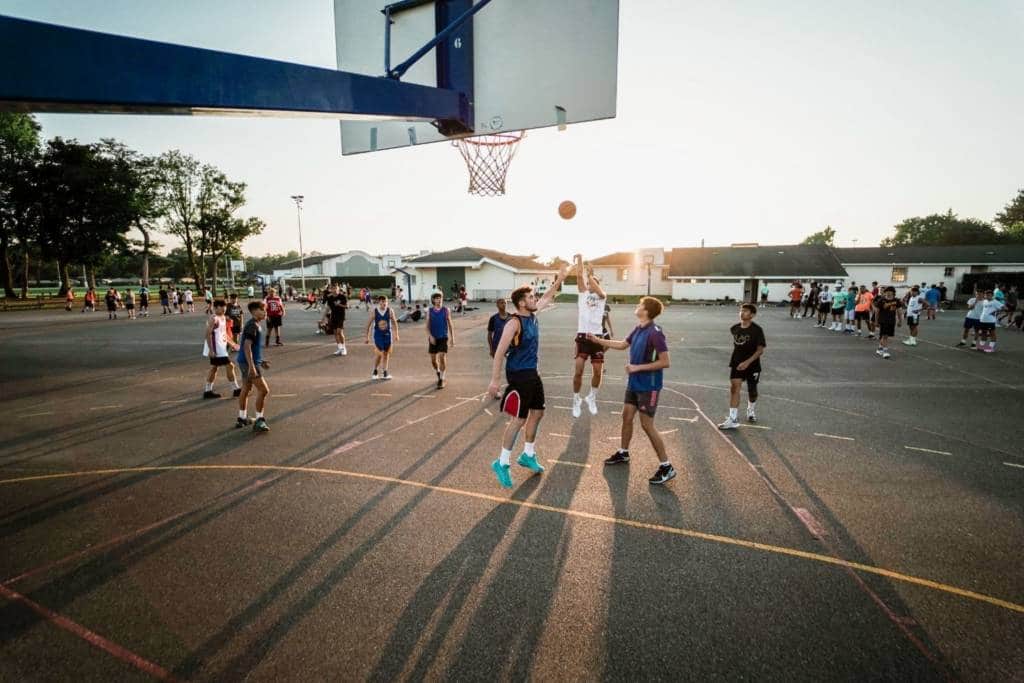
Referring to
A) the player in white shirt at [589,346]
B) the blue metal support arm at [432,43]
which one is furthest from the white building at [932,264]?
the blue metal support arm at [432,43]

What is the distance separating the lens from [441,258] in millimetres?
49750

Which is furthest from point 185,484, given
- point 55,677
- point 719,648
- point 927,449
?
point 927,449

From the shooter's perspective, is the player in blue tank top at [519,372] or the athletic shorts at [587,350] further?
the athletic shorts at [587,350]

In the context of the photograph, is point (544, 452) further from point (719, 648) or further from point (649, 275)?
point (649, 275)

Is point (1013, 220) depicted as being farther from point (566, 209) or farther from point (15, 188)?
point (15, 188)

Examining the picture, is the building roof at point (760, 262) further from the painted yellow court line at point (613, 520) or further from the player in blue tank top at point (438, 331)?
the painted yellow court line at point (613, 520)

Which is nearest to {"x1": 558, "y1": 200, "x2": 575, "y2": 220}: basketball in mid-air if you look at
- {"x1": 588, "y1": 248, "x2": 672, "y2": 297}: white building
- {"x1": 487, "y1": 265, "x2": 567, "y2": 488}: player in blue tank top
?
{"x1": 487, "y1": 265, "x2": 567, "y2": 488}: player in blue tank top

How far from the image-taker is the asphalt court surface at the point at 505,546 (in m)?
3.04

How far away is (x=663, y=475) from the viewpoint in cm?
551

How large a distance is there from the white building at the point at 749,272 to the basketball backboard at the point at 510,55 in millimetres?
42474

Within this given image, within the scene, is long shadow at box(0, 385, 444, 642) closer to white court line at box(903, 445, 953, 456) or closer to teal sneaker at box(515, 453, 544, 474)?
teal sneaker at box(515, 453, 544, 474)

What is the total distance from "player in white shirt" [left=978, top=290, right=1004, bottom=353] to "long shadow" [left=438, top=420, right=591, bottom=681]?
17.1 meters

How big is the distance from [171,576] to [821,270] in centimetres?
5307

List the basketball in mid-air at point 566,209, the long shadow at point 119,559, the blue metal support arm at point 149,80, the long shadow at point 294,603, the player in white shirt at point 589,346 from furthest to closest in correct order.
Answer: the player in white shirt at point 589,346 → the basketball in mid-air at point 566,209 → the long shadow at point 119,559 → the blue metal support arm at point 149,80 → the long shadow at point 294,603
